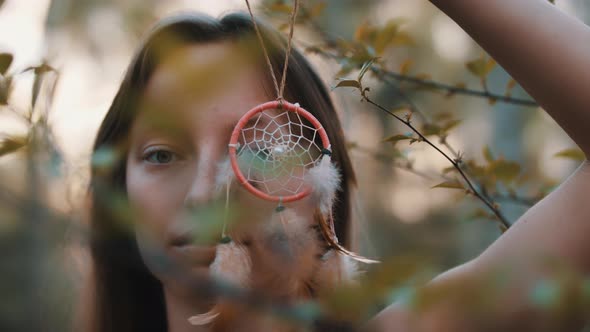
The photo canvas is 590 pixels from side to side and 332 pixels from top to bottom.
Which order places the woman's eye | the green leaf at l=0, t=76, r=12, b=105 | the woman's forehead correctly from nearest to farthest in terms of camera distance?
the woman's forehead
the green leaf at l=0, t=76, r=12, b=105
the woman's eye

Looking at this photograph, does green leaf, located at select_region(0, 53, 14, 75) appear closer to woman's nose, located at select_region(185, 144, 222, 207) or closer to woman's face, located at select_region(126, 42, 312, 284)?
woman's face, located at select_region(126, 42, 312, 284)

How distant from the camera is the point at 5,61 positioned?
58 centimetres

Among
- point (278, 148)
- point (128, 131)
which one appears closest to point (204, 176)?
point (278, 148)

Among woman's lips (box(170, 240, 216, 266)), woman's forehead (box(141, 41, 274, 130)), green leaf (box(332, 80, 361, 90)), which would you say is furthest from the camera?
woman's lips (box(170, 240, 216, 266))

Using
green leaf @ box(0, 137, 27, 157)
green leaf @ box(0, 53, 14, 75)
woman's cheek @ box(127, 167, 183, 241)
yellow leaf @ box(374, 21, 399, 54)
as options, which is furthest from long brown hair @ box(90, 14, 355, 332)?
green leaf @ box(0, 137, 27, 157)

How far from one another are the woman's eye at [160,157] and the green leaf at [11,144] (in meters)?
0.59

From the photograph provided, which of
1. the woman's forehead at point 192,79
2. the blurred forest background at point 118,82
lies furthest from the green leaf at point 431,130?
the woman's forehead at point 192,79

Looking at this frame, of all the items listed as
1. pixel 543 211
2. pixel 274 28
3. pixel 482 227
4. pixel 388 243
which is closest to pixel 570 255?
pixel 543 211

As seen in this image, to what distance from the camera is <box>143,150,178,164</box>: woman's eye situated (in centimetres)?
→ 106

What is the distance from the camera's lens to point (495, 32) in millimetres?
644

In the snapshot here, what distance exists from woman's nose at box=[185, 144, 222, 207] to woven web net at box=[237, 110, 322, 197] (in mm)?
60

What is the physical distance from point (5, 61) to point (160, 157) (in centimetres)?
50

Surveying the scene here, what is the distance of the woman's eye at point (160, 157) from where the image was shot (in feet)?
3.46

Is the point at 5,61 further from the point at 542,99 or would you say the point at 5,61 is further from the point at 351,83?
the point at 542,99
